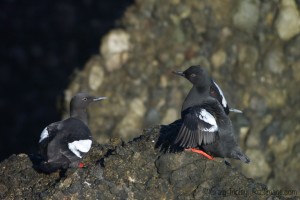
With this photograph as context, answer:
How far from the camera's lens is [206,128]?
956 cm

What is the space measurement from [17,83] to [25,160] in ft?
32.9

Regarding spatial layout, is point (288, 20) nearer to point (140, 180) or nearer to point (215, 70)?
point (215, 70)

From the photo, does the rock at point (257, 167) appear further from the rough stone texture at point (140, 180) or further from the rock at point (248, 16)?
the rough stone texture at point (140, 180)

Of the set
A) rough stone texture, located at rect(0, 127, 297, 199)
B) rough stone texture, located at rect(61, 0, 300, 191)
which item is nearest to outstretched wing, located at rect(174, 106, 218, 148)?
rough stone texture, located at rect(0, 127, 297, 199)

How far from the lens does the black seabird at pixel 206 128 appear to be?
9383 millimetres

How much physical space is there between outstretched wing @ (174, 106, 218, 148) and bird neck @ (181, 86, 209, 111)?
0.52 m

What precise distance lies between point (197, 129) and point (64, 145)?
1.47 meters

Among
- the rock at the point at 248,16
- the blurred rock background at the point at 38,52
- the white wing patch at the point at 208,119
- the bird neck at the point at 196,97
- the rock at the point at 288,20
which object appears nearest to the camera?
the white wing patch at the point at 208,119

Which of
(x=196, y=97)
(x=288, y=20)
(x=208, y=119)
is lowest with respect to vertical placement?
(x=208, y=119)

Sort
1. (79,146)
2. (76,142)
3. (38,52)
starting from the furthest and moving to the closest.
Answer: (38,52) < (76,142) < (79,146)

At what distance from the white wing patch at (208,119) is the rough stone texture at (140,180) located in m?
0.46

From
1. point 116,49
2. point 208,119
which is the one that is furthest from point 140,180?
point 116,49

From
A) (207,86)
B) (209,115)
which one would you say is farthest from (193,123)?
(207,86)

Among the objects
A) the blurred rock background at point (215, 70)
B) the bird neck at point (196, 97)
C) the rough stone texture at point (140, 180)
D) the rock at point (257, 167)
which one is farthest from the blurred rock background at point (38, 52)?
the rough stone texture at point (140, 180)
